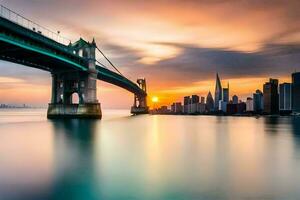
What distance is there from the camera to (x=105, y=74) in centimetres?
8938

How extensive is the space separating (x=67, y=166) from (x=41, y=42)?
4090 centimetres

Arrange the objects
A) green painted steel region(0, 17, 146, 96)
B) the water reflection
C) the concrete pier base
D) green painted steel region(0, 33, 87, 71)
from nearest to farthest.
→ 1. the water reflection
2. green painted steel region(0, 33, 87, 71)
3. green painted steel region(0, 17, 146, 96)
4. the concrete pier base

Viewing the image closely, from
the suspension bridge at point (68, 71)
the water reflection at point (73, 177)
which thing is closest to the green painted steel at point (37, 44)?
the suspension bridge at point (68, 71)

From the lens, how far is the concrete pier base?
77.6m

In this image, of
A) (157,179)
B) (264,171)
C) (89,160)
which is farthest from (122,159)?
(264,171)

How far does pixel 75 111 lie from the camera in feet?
257

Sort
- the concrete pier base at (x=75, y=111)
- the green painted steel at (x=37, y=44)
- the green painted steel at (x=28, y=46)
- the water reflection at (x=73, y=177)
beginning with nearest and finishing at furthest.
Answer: the water reflection at (x=73, y=177) < the green painted steel at (x=28, y=46) < the green painted steel at (x=37, y=44) < the concrete pier base at (x=75, y=111)

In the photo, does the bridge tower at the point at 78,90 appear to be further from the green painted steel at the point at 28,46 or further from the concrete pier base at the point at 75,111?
the green painted steel at the point at 28,46

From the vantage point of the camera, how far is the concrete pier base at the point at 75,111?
77.6 meters

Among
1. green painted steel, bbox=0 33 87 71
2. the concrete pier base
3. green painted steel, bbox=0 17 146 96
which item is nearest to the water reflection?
green painted steel, bbox=0 33 87 71

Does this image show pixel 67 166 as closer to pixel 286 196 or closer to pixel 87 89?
pixel 286 196

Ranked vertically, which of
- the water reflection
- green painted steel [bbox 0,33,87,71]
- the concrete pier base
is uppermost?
green painted steel [bbox 0,33,87,71]

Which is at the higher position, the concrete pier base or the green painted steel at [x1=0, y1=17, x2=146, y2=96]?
the green painted steel at [x1=0, y1=17, x2=146, y2=96]

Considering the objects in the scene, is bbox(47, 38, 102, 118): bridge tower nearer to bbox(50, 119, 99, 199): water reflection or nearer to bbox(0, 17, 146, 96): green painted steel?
bbox(0, 17, 146, 96): green painted steel
